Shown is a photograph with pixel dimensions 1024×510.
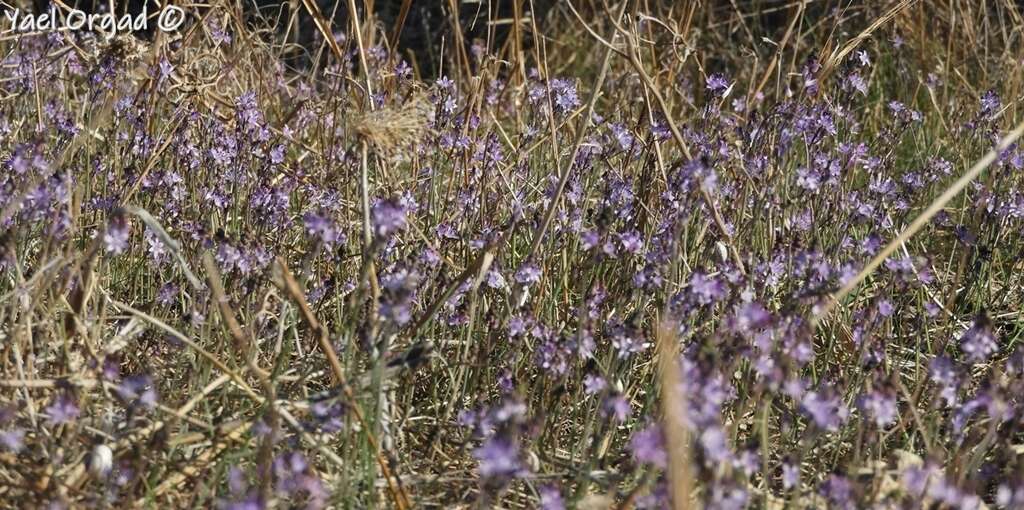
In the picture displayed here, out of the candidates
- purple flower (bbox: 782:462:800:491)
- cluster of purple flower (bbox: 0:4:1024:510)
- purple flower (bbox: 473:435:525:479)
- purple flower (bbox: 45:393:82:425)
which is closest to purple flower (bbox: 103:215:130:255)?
cluster of purple flower (bbox: 0:4:1024:510)

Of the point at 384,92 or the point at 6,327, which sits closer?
the point at 6,327

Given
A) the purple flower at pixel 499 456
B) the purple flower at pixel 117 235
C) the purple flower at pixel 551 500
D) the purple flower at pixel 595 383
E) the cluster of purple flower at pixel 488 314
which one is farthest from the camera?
the purple flower at pixel 595 383

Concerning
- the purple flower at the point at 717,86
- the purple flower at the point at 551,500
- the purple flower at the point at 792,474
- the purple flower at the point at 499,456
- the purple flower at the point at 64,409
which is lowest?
the purple flower at the point at 64,409

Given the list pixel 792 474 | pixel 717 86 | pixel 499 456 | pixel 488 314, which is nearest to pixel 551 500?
pixel 499 456

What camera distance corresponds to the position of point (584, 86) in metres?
6.05

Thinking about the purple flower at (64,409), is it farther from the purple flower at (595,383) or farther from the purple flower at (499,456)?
the purple flower at (595,383)

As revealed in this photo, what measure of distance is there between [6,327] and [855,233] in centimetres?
213

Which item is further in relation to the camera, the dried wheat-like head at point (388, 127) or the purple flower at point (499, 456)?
the dried wheat-like head at point (388, 127)

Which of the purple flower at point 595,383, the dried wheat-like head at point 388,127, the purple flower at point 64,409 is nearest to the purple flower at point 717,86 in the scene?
the dried wheat-like head at point 388,127

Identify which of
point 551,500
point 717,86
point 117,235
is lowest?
point 551,500

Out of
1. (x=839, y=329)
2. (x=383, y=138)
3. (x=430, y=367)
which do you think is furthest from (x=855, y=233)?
(x=383, y=138)

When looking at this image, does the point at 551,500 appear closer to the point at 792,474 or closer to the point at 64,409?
the point at 792,474

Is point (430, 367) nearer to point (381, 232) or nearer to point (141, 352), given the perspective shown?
point (141, 352)

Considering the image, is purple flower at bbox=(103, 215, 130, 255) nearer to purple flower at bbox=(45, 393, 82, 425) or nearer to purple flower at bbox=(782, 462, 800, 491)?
purple flower at bbox=(45, 393, 82, 425)
